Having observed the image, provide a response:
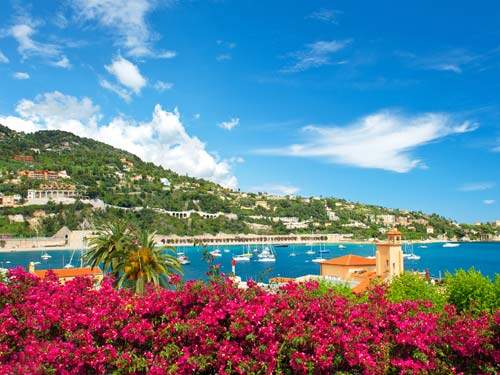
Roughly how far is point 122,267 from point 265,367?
2054 cm

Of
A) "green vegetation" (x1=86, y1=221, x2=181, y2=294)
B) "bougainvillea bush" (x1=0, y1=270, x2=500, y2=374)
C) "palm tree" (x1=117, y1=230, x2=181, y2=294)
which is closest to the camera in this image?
"bougainvillea bush" (x1=0, y1=270, x2=500, y2=374)

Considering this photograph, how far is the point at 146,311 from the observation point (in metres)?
8.25

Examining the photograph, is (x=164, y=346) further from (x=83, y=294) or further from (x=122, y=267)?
(x=122, y=267)

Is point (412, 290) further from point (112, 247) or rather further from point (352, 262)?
point (352, 262)

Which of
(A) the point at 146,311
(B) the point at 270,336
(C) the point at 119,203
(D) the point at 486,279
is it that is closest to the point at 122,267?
(A) the point at 146,311

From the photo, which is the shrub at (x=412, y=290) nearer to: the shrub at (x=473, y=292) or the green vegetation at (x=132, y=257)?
the shrub at (x=473, y=292)

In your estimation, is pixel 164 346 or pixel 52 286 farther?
pixel 52 286

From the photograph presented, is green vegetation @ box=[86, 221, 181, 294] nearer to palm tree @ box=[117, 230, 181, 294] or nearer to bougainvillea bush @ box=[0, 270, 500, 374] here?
palm tree @ box=[117, 230, 181, 294]

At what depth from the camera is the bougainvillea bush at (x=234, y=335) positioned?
7.12 meters

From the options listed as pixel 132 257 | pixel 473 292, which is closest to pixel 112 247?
pixel 132 257

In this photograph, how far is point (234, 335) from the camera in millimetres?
7262

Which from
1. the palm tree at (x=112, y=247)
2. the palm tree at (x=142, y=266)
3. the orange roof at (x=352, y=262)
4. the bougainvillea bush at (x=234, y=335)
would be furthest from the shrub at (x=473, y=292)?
the bougainvillea bush at (x=234, y=335)

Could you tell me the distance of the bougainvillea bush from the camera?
7.12 metres

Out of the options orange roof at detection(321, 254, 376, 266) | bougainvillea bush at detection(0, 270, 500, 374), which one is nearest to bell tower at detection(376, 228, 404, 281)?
orange roof at detection(321, 254, 376, 266)
